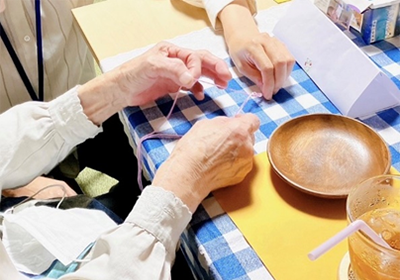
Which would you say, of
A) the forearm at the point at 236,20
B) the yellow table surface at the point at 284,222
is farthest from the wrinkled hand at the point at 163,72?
the yellow table surface at the point at 284,222

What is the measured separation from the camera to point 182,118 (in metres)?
0.96

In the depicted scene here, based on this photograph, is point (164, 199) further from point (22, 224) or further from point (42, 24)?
point (42, 24)

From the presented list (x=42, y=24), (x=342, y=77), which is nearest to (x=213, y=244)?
(x=342, y=77)

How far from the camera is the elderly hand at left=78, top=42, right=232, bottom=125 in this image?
0.96 metres

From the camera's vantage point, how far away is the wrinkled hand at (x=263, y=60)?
0.97 m

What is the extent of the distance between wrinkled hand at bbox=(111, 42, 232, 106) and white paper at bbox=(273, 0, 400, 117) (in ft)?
0.58

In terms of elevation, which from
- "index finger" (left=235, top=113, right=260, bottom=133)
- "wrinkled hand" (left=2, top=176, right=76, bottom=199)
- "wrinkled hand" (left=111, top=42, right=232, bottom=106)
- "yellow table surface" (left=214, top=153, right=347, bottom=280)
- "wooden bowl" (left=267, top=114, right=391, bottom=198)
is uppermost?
"wrinkled hand" (left=111, top=42, right=232, bottom=106)

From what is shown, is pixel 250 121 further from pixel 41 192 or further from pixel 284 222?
pixel 41 192

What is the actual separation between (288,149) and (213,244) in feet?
0.71

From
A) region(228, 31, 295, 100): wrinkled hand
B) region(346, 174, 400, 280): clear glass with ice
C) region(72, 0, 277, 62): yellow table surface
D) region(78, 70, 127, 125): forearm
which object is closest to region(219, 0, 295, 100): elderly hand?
region(228, 31, 295, 100): wrinkled hand

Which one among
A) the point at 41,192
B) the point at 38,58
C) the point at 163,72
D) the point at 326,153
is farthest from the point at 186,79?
the point at 38,58

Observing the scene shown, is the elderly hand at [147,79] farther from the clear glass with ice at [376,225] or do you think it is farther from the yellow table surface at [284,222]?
the clear glass with ice at [376,225]

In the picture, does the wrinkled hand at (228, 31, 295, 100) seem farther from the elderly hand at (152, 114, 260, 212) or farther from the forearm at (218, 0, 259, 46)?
the elderly hand at (152, 114, 260, 212)

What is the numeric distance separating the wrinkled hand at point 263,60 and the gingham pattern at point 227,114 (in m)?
0.02
